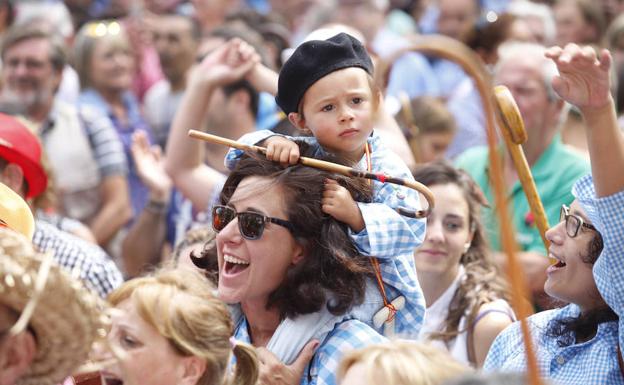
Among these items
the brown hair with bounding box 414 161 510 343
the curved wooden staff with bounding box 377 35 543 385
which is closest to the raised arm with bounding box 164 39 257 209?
the brown hair with bounding box 414 161 510 343

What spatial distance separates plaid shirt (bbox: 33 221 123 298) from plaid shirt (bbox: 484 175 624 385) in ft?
5.87

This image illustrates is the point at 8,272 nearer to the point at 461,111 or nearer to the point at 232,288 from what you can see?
the point at 232,288

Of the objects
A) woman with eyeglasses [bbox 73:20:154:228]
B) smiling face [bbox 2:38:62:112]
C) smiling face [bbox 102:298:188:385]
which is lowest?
woman with eyeglasses [bbox 73:20:154:228]

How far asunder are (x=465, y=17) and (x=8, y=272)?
7663mm

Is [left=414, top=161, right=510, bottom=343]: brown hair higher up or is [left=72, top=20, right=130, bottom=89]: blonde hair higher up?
[left=414, top=161, right=510, bottom=343]: brown hair

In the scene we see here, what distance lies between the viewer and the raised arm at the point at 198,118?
538cm

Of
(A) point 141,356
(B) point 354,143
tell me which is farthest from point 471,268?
(A) point 141,356

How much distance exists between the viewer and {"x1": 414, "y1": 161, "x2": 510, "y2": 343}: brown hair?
4.73 metres

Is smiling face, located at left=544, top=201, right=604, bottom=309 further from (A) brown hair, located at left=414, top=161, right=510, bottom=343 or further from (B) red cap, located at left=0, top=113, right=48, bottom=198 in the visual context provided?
(B) red cap, located at left=0, top=113, right=48, bottom=198

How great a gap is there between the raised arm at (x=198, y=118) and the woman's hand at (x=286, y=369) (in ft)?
6.49

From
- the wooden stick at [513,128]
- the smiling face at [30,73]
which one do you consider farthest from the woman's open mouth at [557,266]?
the smiling face at [30,73]

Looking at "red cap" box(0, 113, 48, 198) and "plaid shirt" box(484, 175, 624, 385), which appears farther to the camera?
"red cap" box(0, 113, 48, 198)

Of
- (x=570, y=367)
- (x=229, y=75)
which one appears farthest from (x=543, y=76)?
(x=570, y=367)

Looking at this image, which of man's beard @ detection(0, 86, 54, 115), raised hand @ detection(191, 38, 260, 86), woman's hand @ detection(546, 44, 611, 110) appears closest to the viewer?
woman's hand @ detection(546, 44, 611, 110)
